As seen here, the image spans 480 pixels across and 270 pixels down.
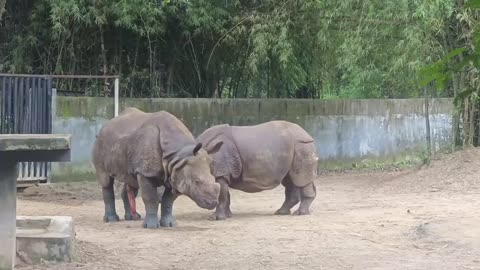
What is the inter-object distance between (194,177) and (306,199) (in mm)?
2468

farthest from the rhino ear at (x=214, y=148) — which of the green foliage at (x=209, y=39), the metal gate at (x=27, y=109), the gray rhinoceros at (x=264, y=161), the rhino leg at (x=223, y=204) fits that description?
the green foliage at (x=209, y=39)

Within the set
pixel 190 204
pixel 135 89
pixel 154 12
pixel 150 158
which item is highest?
pixel 154 12

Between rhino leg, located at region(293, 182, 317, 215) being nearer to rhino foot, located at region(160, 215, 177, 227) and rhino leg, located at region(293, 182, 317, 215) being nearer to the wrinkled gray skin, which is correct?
the wrinkled gray skin

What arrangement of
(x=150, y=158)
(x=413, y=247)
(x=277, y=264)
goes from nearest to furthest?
1. (x=277, y=264)
2. (x=413, y=247)
3. (x=150, y=158)

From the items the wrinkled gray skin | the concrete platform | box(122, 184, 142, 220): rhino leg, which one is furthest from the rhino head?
the concrete platform

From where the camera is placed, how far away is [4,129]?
12.5 meters

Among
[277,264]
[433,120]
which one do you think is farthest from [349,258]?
[433,120]

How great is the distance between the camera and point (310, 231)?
28.0 feet

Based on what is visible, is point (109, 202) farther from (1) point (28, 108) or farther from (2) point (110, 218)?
(1) point (28, 108)

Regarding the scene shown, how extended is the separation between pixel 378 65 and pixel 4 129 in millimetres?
7891

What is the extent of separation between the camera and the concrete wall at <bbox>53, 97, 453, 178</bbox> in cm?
1402

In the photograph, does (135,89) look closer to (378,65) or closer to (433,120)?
(378,65)

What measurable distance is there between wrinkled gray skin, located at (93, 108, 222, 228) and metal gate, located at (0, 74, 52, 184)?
3553 mm

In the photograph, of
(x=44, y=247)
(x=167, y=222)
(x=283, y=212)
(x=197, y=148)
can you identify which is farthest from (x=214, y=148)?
(x=44, y=247)
